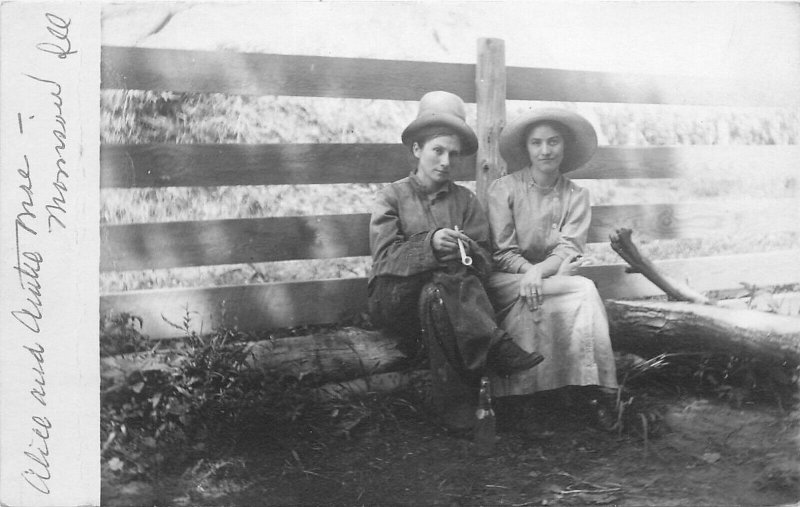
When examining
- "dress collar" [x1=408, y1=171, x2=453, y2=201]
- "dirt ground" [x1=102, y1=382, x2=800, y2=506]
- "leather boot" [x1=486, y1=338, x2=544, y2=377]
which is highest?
"dress collar" [x1=408, y1=171, x2=453, y2=201]

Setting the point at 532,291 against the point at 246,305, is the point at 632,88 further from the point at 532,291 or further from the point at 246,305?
the point at 246,305

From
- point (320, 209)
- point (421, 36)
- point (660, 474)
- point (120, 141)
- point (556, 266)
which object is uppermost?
point (421, 36)

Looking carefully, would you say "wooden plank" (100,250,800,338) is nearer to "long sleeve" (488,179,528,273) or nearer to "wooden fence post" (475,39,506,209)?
"long sleeve" (488,179,528,273)

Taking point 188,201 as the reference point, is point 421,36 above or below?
above

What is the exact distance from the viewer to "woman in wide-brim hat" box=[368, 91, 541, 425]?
2.85m

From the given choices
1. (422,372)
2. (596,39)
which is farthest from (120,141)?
(596,39)

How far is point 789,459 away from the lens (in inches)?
120

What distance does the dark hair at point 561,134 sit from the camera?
3150 mm

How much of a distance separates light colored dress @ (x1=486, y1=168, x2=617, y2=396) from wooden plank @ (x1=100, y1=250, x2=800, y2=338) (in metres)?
0.42

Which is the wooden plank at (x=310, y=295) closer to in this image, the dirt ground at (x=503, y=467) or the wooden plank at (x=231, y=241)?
the wooden plank at (x=231, y=241)

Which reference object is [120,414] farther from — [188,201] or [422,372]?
[422,372]

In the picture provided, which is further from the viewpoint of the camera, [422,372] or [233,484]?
[422,372]

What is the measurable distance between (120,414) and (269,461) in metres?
0.68

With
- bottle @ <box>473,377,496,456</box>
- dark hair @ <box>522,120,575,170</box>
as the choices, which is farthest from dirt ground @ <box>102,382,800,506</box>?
dark hair @ <box>522,120,575,170</box>
